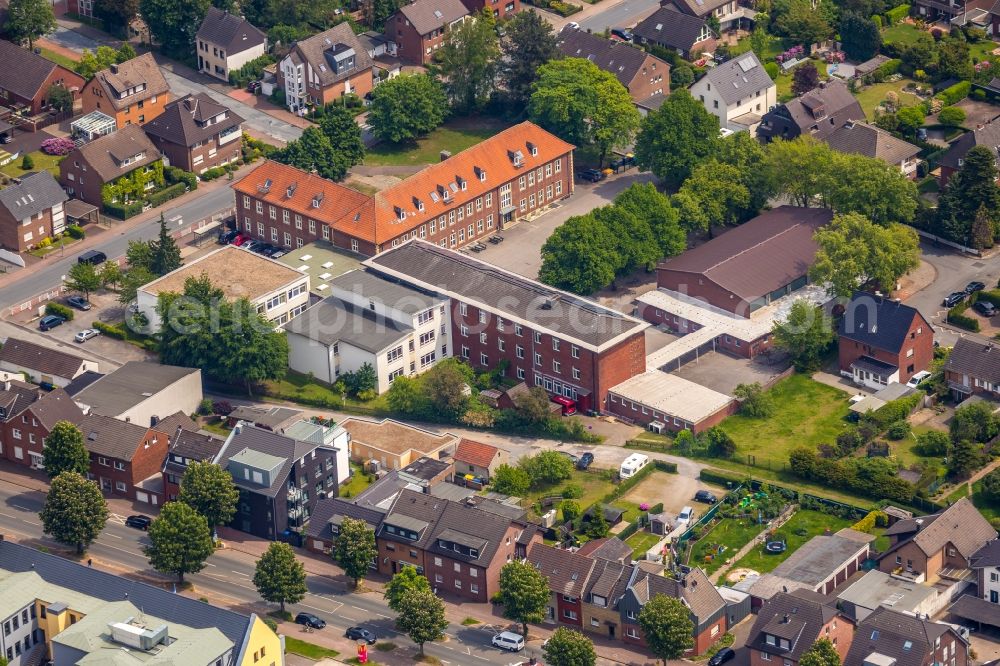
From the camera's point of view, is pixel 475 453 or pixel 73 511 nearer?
pixel 73 511

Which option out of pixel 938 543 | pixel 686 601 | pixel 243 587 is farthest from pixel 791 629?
pixel 243 587

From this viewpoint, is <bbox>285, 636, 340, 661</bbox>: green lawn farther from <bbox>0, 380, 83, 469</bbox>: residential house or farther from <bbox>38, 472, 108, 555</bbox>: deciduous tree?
<bbox>0, 380, 83, 469</bbox>: residential house

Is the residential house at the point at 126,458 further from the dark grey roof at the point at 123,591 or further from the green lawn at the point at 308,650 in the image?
the green lawn at the point at 308,650

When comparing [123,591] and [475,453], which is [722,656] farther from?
[123,591]

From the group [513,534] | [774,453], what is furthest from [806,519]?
[513,534]

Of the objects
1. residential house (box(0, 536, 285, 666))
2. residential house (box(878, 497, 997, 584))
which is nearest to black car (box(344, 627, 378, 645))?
residential house (box(0, 536, 285, 666))

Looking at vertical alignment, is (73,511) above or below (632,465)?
above
